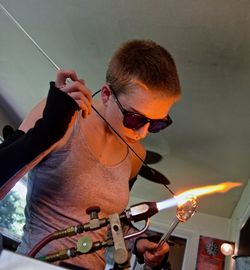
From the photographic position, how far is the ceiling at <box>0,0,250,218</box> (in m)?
1.44

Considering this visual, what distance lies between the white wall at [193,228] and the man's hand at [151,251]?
0.71 m

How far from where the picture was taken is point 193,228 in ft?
7.85

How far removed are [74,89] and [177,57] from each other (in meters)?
1.17

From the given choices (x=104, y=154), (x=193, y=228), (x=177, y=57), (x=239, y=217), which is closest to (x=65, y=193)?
(x=104, y=154)

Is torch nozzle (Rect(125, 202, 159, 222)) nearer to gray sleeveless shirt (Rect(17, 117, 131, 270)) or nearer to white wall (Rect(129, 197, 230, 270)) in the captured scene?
gray sleeveless shirt (Rect(17, 117, 131, 270))

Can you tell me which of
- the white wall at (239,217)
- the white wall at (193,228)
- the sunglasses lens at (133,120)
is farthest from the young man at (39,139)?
the white wall at (239,217)

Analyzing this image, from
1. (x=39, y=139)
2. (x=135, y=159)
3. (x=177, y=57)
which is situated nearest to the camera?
(x=39, y=139)

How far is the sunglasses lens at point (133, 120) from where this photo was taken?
87 centimetres

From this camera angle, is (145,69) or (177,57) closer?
(145,69)

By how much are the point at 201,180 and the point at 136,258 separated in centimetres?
195

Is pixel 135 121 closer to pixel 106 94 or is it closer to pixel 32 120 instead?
pixel 106 94

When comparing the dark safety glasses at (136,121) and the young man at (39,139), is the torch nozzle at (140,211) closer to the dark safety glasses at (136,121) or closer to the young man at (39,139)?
the young man at (39,139)

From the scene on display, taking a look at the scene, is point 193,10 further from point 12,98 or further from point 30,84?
point 12,98

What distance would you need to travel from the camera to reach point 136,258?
36.5 inches
